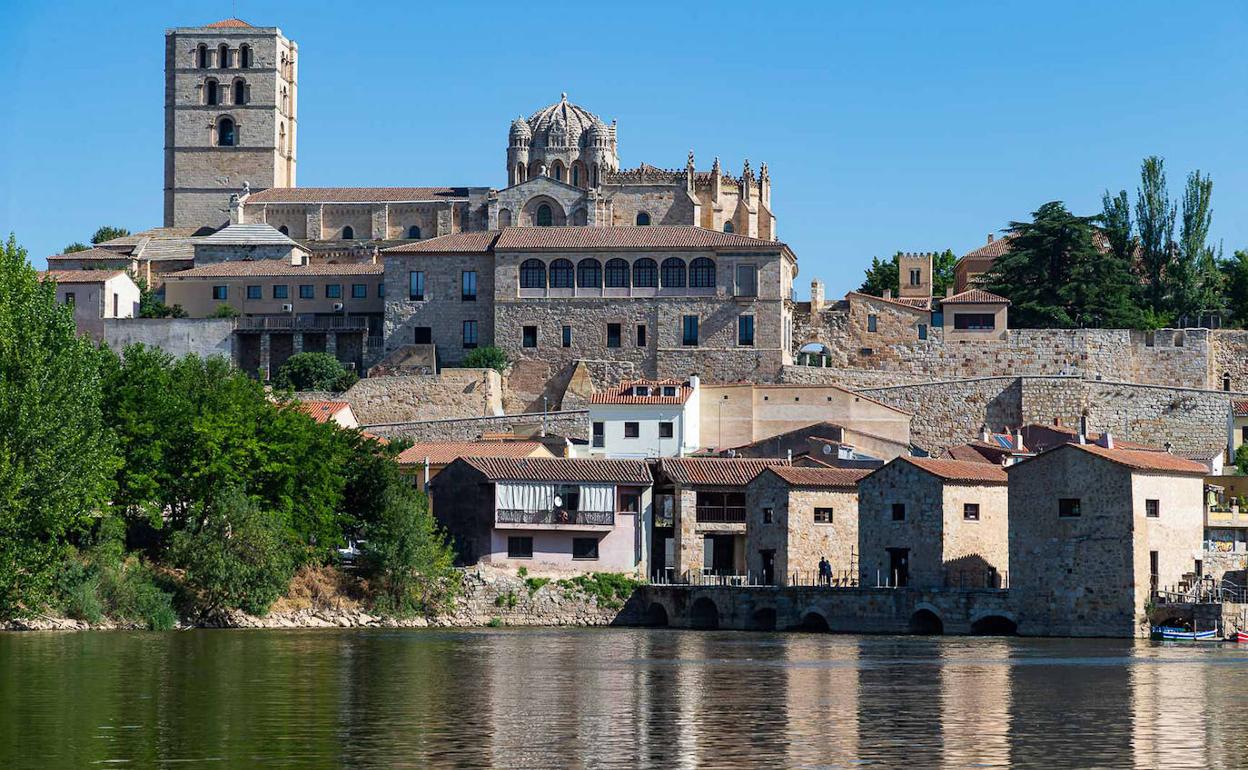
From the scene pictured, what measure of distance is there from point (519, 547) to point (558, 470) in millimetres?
2643

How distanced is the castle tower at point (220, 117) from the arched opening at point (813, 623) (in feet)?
224

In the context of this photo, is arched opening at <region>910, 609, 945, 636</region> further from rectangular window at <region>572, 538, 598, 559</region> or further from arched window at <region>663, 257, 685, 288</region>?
arched window at <region>663, 257, 685, 288</region>

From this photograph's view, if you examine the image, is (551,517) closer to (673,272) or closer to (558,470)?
(558,470)

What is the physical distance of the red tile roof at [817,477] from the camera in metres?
59.5

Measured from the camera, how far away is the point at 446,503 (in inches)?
2473

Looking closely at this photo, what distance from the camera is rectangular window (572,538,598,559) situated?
61938 millimetres

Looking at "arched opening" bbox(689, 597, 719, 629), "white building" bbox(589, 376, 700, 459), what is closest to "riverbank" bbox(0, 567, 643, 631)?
"arched opening" bbox(689, 597, 719, 629)

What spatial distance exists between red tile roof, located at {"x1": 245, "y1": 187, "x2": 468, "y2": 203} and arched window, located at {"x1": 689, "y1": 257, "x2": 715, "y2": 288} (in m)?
23.5

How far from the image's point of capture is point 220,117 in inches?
4727

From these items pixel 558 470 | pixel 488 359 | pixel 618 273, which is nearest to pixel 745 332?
pixel 618 273

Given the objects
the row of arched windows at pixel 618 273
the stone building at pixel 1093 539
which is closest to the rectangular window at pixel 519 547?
the stone building at pixel 1093 539

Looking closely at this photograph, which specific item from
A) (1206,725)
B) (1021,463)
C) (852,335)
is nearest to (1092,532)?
(1021,463)

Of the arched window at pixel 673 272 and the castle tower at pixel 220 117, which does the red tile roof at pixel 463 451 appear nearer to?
the arched window at pixel 673 272

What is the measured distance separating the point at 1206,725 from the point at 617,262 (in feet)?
180
